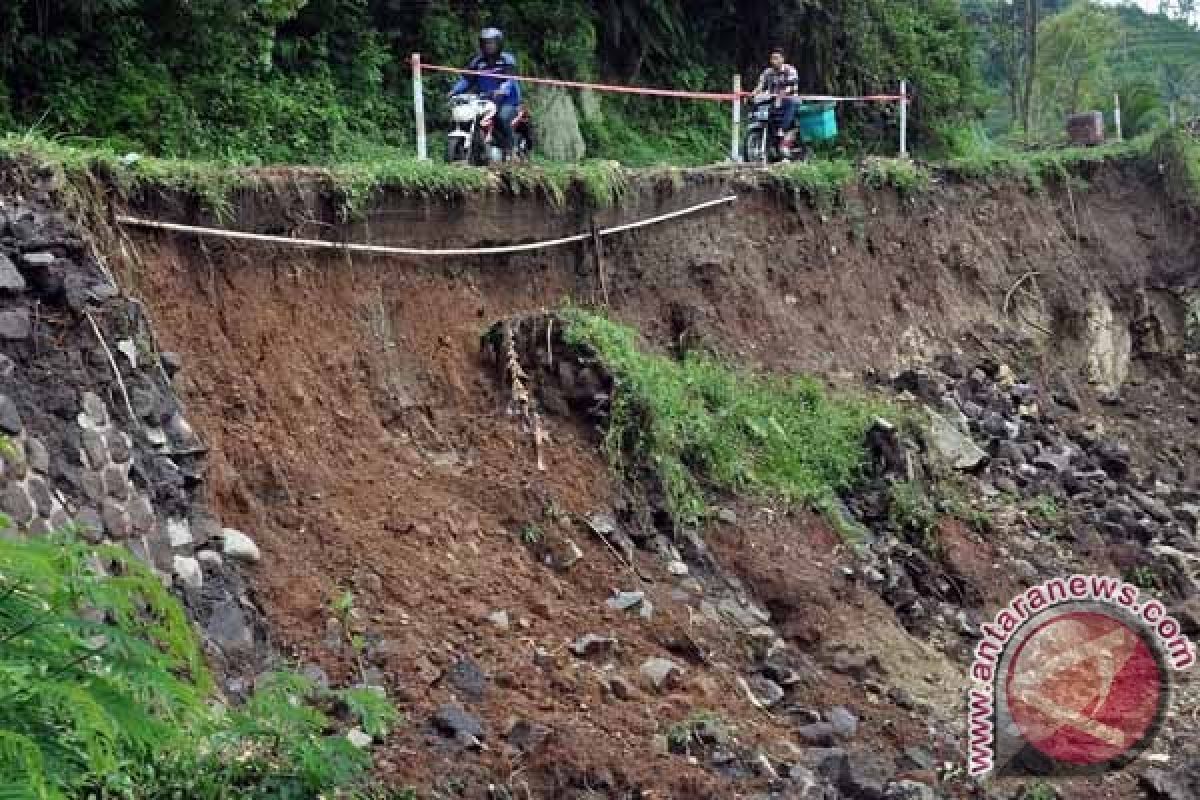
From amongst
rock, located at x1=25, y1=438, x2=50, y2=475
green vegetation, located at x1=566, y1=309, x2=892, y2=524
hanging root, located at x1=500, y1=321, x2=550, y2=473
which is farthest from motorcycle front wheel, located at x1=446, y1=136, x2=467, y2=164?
rock, located at x1=25, y1=438, x2=50, y2=475

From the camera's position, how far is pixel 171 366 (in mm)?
7016

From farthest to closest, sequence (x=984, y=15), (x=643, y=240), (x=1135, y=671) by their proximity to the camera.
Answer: (x=984, y=15), (x=643, y=240), (x=1135, y=671)

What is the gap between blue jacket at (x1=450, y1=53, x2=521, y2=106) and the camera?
12.1 metres

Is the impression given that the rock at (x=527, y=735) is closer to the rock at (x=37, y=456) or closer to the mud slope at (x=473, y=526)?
the mud slope at (x=473, y=526)

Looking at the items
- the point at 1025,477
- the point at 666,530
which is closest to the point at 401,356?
the point at 666,530

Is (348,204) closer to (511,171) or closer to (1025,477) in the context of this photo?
(511,171)

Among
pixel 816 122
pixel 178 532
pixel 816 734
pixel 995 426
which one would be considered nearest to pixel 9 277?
pixel 178 532

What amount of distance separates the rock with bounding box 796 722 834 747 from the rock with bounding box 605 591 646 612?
119cm

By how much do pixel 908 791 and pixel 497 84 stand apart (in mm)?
7394

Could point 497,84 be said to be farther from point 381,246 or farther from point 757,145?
point 757,145

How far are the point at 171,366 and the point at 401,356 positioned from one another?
2.30 metres

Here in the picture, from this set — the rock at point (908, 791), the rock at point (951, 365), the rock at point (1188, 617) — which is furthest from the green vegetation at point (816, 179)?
the rock at point (908, 791)

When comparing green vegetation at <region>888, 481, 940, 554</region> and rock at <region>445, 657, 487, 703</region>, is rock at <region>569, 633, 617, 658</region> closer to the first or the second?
rock at <region>445, 657, 487, 703</region>

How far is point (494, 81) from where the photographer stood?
12273mm
